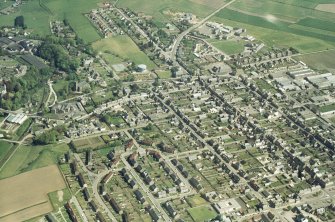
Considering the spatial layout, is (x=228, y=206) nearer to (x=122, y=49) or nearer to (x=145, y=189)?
(x=145, y=189)

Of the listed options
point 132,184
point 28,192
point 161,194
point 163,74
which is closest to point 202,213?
point 161,194

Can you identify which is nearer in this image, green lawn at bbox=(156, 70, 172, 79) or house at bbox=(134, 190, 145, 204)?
house at bbox=(134, 190, 145, 204)

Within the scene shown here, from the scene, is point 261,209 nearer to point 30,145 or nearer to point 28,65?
point 30,145

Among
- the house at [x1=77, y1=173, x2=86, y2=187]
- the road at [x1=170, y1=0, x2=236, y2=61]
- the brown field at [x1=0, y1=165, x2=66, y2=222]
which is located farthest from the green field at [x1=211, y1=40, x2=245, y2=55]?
the brown field at [x1=0, y1=165, x2=66, y2=222]

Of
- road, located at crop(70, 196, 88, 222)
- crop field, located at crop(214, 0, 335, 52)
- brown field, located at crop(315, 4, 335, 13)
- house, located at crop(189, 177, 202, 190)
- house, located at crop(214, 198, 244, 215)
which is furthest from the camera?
brown field, located at crop(315, 4, 335, 13)

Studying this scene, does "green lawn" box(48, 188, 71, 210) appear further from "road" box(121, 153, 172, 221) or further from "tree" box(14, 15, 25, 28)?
"tree" box(14, 15, 25, 28)

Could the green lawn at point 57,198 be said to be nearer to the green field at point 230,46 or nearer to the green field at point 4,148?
the green field at point 4,148
